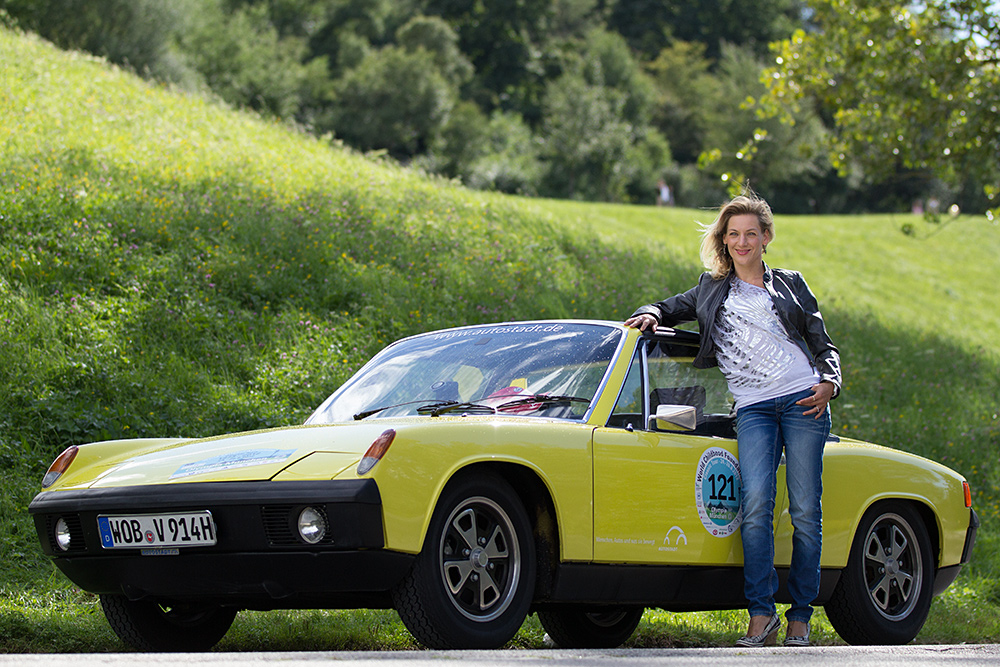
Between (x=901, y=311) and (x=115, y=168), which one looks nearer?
(x=115, y=168)

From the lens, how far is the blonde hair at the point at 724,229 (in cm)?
544

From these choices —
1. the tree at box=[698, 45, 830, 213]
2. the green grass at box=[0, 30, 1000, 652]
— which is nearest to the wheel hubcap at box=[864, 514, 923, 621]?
the green grass at box=[0, 30, 1000, 652]

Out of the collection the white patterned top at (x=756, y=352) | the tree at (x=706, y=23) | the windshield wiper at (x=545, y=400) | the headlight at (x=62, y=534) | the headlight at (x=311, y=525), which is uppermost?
the tree at (x=706, y=23)

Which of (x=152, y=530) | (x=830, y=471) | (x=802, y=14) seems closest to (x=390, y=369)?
(x=152, y=530)

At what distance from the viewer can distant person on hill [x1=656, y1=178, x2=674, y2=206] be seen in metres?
50.0

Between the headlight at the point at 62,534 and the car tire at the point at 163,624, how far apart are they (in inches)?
17.3

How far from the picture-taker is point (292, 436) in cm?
430

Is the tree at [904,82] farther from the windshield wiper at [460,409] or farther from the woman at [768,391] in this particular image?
the windshield wiper at [460,409]

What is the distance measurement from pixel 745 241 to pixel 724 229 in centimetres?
18

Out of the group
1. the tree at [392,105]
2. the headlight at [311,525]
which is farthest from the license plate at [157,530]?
the tree at [392,105]

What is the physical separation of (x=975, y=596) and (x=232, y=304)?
7.30 meters

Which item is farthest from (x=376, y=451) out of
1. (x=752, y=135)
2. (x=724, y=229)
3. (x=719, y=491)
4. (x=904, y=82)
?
(x=752, y=135)

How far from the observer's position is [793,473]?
511cm

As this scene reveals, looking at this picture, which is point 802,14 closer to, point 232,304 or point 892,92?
point 892,92
